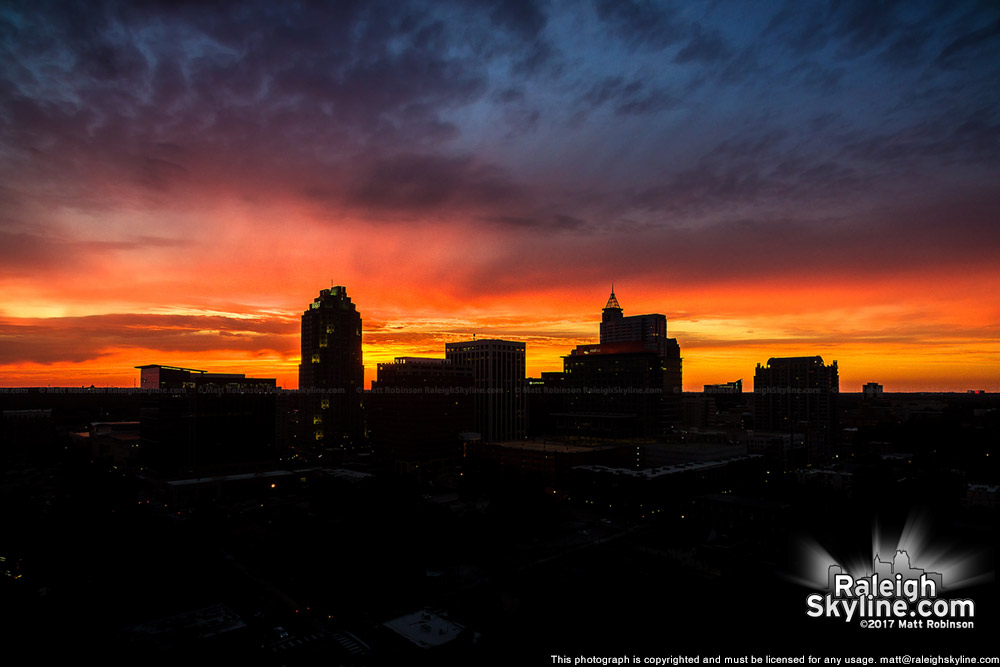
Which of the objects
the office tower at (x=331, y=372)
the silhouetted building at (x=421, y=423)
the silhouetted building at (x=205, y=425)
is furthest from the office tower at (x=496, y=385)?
the silhouetted building at (x=205, y=425)

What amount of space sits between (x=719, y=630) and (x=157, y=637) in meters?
36.5

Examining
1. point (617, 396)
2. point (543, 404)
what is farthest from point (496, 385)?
point (543, 404)

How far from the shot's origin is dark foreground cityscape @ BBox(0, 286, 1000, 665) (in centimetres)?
3462

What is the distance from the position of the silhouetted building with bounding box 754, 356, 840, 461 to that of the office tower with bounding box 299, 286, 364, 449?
381ft

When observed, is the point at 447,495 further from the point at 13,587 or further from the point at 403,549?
the point at 13,587

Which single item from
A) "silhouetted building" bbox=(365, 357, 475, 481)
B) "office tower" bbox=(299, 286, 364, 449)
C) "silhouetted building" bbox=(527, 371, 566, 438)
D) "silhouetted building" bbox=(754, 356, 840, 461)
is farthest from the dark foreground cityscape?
"silhouetted building" bbox=(527, 371, 566, 438)

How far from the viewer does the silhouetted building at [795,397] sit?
5778 inches

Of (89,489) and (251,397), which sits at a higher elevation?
(251,397)

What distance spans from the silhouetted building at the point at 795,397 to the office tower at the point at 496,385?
2714 inches

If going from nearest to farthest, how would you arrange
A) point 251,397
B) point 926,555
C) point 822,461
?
point 926,555 < point 251,397 < point 822,461

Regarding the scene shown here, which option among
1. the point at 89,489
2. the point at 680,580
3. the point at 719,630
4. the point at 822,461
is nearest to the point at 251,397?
the point at 89,489

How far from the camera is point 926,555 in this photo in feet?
155

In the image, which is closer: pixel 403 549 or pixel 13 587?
pixel 13 587

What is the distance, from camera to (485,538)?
59438mm
